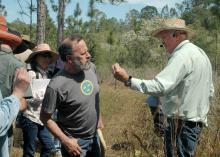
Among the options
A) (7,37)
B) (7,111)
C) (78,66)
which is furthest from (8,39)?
(7,111)

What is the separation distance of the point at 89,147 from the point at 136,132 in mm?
1553

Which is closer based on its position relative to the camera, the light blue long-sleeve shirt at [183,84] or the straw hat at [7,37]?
the straw hat at [7,37]

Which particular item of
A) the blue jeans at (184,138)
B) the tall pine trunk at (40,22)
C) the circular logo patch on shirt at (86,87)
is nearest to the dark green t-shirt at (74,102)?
the circular logo patch on shirt at (86,87)

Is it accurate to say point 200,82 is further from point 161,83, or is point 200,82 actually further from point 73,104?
point 73,104

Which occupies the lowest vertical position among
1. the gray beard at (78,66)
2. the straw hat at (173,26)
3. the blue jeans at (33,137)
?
the blue jeans at (33,137)

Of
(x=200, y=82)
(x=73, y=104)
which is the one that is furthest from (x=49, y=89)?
(x=200, y=82)

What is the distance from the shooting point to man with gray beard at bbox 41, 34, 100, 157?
3691 millimetres

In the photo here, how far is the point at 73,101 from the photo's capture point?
374 cm

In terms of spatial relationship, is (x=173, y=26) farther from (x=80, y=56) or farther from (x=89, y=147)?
(x=89, y=147)

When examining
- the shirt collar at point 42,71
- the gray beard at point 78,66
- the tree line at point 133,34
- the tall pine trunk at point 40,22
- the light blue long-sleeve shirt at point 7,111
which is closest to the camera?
the light blue long-sleeve shirt at point 7,111

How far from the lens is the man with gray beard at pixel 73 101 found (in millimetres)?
3691

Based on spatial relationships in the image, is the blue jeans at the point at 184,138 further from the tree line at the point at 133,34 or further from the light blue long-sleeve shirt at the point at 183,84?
the tree line at the point at 133,34

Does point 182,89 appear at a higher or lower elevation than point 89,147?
higher

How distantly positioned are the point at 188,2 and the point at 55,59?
109 feet
